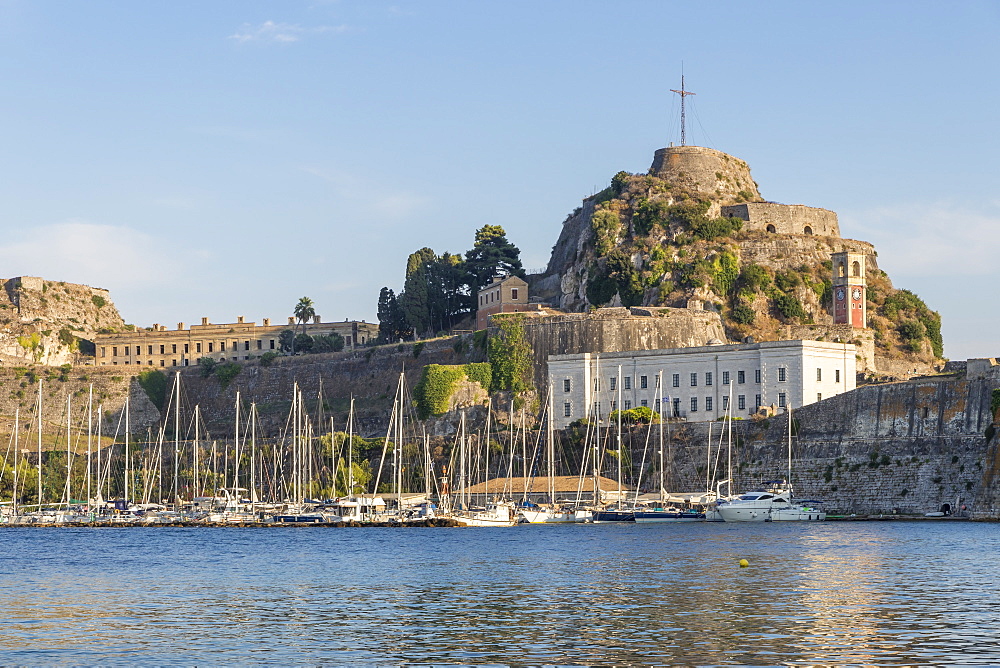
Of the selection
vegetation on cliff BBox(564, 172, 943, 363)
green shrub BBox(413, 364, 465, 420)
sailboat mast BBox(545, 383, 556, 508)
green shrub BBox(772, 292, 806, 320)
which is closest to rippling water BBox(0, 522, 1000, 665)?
sailboat mast BBox(545, 383, 556, 508)

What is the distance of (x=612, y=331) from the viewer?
89.8 metres

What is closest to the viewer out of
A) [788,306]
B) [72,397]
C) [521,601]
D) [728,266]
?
[521,601]

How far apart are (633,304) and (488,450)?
1967 cm

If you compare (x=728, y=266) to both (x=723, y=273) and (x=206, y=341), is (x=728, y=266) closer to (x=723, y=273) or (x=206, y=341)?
(x=723, y=273)

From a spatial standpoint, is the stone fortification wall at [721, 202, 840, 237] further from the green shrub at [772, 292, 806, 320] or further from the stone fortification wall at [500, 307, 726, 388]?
the stone fortification wall at [500, 307, 726, 388]

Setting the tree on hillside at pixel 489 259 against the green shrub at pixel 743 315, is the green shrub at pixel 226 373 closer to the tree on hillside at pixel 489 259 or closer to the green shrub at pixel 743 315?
the tree on hillside at pixel 489 259

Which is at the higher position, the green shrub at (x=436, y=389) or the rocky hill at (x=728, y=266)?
the rocky hill at (x=728, y=266)

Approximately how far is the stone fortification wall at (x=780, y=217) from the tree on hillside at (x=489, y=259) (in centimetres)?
1684

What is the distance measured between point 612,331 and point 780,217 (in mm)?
19637

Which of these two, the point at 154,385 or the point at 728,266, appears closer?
the point at 728,266

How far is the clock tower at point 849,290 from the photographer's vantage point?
9462 cm

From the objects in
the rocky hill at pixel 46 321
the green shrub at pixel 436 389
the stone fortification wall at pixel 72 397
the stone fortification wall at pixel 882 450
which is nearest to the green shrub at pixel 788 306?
the green shrub at pixel 436 389

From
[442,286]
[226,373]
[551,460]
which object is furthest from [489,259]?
[551,460]

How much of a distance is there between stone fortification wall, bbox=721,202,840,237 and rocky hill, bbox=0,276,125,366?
181 ft
